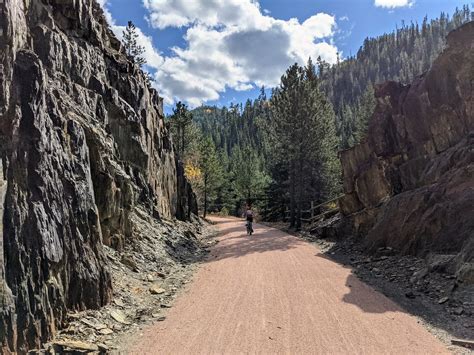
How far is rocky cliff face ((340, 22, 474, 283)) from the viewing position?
12.4m

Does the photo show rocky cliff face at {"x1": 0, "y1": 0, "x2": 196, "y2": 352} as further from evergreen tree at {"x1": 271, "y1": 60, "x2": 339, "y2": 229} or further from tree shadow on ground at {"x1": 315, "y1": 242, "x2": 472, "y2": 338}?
evergreen tree at {"x1": 271, "y1": 60, "x2": 339, "y2": 229}

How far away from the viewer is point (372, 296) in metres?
9.90

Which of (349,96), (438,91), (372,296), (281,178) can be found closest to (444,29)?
(349,96)

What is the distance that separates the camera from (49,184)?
7.52 meters

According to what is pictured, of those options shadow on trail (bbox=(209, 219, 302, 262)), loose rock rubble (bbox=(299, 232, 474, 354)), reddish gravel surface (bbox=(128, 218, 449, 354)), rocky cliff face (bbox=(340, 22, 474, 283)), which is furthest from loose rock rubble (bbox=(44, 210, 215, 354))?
rocky cliff face (bbox=(340, 22, 474, 283))

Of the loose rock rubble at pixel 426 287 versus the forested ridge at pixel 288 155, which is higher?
the forested ridge at pixel 288 155

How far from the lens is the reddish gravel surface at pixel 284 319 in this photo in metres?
6.77

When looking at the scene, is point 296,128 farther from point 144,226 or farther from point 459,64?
point 144,226

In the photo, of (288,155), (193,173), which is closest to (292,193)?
(288,155)

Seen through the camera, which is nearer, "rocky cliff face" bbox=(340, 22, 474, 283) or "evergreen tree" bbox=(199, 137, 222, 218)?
"rocky cliff face" bbox=(340, 22, 474, 283)

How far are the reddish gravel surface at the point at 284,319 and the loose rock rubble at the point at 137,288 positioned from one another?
57 cm

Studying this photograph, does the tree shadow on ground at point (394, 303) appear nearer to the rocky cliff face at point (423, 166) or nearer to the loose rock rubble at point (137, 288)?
the rocky cliff face at point (423, 166)

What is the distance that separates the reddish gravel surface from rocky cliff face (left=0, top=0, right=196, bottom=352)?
190cm

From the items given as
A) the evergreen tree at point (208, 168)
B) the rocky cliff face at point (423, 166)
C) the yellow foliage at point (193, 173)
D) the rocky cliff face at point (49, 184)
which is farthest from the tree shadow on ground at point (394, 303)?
the yellow foliage at point (193, 173)
